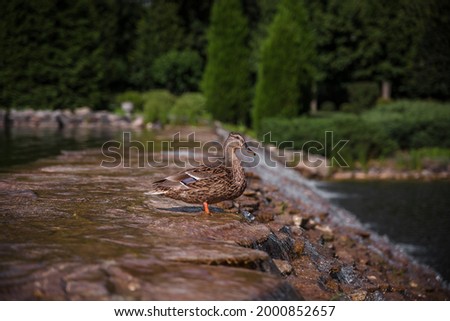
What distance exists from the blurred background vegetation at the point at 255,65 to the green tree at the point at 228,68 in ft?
0.15

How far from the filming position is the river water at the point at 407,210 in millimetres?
9922

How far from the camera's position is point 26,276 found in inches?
137

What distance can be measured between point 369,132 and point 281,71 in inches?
156

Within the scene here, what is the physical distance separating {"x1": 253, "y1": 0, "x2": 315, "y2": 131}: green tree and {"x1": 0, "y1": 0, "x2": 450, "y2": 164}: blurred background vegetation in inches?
1.5

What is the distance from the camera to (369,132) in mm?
20422

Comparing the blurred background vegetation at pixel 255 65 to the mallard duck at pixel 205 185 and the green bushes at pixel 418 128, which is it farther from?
the mallard duck at pixel 205 185

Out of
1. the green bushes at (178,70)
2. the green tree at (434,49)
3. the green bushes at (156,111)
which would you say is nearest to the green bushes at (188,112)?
the green bushes at (156,111)

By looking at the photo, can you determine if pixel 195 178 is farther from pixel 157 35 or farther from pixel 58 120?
pixel 157 35

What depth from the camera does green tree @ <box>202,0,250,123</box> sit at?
25328 mm

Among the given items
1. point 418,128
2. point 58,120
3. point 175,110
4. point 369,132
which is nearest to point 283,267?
point 369,132

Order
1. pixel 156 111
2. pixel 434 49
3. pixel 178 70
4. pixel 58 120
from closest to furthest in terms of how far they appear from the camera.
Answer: pixel 156 111
pixel 58 120
pixel 434 49
pixel 178 70

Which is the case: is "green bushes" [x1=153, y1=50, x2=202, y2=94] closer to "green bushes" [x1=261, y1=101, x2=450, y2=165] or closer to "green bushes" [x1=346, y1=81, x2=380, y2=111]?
"green bushes" [x1=346, y1=81, x2=380, y2=111]

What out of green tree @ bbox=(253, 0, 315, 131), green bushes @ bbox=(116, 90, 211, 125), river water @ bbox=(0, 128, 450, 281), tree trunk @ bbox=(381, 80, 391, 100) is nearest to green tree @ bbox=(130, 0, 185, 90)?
green bushes @ bbox=(116, 90, 211, 125)
